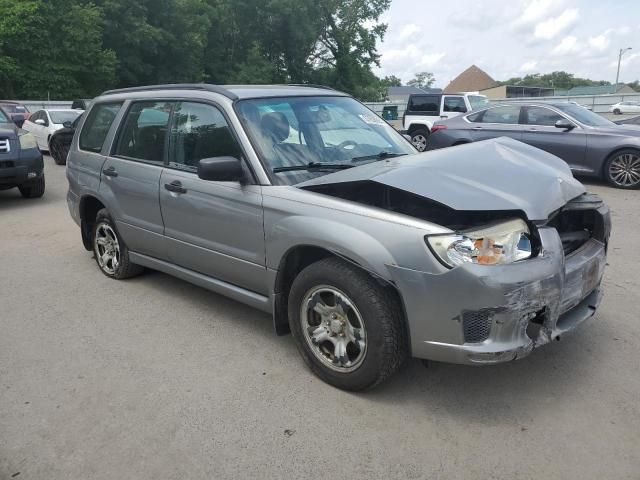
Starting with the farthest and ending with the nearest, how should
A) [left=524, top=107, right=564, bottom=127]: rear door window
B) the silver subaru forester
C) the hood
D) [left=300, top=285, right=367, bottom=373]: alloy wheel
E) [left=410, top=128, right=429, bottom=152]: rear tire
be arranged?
[left=410, top=128, right=429, bottom=152]: rear tire < [left=524, top=107, right=564, bottom=127]: rear door window < [left=300, top=285, right=367, bottom=373]: alloy wheel < the hood < the silver subaru forester

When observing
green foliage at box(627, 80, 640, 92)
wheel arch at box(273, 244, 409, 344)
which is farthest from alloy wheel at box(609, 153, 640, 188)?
green foliage at box(627, 80, 640, 92)

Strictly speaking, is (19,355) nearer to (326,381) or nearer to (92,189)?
(92,189)

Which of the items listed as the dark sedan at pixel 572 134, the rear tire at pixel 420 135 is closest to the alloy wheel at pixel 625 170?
the dark sedan at pixel 572 134

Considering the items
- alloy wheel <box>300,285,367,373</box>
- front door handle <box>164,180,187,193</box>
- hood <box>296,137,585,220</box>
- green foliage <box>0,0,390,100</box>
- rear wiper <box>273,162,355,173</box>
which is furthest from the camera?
green foliage <box>0,0,390,100</box>

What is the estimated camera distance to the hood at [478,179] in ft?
9.52

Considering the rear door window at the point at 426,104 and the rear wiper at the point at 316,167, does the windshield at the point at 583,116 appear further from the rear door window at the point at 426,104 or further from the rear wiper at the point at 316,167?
the rear wiper at the point at 316,167

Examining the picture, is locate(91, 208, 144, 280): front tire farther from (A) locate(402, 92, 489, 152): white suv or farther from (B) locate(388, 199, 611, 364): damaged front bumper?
(A) locate(402, 92, 489, 152): white suv

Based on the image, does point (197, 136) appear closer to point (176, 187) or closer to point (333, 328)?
point (176, 187)

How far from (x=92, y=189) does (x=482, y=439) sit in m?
4.05

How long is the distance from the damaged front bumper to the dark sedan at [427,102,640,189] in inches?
297

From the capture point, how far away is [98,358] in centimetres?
370

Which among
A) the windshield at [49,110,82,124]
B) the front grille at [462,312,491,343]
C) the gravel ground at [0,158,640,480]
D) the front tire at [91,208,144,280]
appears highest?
the windshield at [49,110,82,124]

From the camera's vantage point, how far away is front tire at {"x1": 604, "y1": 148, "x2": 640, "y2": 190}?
921 centimetres

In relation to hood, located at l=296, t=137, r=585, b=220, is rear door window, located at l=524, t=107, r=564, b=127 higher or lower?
higher
